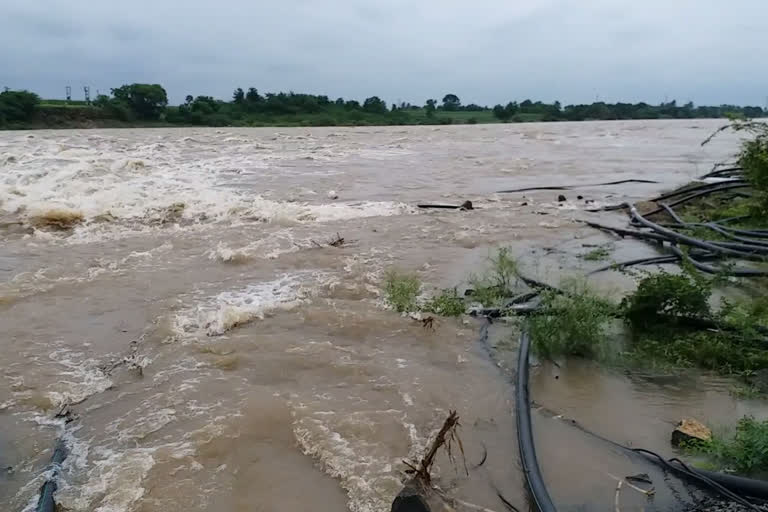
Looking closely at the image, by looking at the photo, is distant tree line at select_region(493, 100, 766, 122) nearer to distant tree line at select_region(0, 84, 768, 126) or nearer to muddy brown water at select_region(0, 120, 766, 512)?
distant tree line at select_region(0, 84, 768, 126)

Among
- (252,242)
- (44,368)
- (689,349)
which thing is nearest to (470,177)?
(252,242)

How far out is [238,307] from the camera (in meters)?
5.34

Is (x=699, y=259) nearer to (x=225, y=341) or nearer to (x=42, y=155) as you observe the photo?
(x=225, y=341)

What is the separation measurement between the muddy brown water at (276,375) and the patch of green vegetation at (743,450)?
0.26 m

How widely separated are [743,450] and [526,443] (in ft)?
3.74

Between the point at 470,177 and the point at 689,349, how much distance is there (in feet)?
40.6

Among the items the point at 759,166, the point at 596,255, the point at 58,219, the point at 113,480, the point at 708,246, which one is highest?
the point at 759,166

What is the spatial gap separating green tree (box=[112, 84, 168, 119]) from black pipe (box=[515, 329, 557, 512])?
195ft

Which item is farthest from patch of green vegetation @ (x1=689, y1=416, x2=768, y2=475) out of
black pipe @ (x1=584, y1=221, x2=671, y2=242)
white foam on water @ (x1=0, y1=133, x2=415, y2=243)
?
white foam on water @ (x1=0, y1=133, x2=415, y2=243)

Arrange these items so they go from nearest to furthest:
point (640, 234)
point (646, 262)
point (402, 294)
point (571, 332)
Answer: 1. point (571, 332)
2. point (402, 294)
3. point (646, 262)
4. point (640, 234)

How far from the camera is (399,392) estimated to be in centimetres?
379

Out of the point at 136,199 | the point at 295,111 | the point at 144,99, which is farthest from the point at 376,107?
the point at 136,199

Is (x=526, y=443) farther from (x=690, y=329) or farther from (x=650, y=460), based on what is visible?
(x=690, y=329)

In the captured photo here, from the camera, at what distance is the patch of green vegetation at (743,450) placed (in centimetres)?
276
